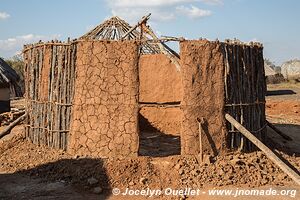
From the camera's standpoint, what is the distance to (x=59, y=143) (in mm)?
8219

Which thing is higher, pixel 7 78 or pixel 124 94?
pixel 7 78

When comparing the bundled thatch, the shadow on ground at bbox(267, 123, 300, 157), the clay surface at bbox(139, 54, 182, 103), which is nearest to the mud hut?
the shadow on ground at bbox(267, 123, 300, 157)

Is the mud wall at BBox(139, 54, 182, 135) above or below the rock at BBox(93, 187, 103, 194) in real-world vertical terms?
above

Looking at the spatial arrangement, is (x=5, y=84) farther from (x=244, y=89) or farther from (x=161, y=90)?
(x=244, y=89)

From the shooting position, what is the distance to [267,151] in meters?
7.39

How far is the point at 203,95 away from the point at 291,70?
31885 millimetres

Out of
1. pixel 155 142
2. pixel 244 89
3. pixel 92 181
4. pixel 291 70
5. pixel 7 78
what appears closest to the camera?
pixel 92 181

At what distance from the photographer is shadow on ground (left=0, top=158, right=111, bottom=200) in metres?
6.50

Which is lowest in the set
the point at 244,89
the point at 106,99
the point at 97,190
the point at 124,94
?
the point at 97,190

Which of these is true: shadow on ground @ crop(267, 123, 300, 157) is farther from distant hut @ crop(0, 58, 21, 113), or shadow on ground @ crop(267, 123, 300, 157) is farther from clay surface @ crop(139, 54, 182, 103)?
distant hut @ crop(0, 58, 21, 113)

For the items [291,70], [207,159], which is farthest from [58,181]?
[291,70]

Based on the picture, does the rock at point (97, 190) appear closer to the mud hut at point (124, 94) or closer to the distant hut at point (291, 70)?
the mud hut at point (124, 94)

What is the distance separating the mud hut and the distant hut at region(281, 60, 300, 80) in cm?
3010

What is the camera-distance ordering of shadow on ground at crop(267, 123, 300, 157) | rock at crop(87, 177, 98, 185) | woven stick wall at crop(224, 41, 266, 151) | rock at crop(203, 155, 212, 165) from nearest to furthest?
rock at crop(87, 177, 98, 185), rock at crop(203, 155, 212, 165), woven stick wall at crop(224, 41, 266, 151), shadow on ground at crop(267, 123, 300, 157)
